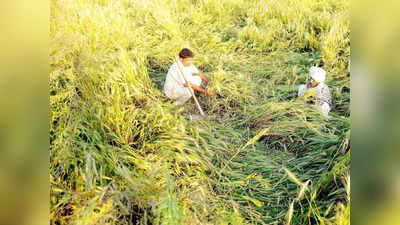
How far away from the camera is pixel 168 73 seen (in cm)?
222

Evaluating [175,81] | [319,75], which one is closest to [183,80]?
[175,81]

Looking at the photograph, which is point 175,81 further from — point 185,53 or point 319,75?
point 319,75

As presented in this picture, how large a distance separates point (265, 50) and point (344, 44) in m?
0.53

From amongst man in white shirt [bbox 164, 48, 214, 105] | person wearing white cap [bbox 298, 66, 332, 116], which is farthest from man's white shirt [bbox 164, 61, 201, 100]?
person wearing white cap [bbox 298, 66, 332, 116]

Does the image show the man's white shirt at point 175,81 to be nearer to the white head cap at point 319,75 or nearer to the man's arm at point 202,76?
the man's arm at point 202,76

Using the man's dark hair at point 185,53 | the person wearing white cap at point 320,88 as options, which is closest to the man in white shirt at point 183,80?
the man's dark hair at point 185,53

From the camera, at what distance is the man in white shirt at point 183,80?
2209mm

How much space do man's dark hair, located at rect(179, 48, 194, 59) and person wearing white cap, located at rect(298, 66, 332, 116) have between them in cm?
80

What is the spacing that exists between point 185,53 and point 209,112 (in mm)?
442

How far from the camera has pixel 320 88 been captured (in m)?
2.19
